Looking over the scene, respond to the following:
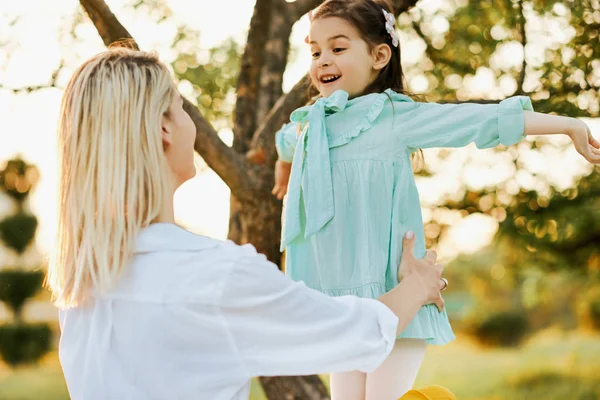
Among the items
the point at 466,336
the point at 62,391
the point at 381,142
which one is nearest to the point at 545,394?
the point at 466,336

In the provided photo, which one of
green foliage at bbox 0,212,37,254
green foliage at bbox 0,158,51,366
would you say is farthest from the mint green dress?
green foliage at bbox 0,212,37,254

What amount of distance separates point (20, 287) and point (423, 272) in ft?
36.3

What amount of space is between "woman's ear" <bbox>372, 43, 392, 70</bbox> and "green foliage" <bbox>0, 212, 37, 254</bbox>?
1063cm

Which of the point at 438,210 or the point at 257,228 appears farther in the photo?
the point at 438,210

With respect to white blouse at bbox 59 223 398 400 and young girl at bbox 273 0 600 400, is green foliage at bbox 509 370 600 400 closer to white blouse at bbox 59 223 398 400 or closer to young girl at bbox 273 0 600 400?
young girl at bbox 273 0 600 400

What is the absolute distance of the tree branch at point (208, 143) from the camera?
10.1ft

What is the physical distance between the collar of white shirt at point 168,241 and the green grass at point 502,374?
30.3 feet

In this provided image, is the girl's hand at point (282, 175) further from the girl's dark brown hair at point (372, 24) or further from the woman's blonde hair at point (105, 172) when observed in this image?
the woman's blonde hair at point (105, 172)

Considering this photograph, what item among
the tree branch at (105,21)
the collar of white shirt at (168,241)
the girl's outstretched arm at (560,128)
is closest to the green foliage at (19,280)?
Result: the tree branch at (105,21)

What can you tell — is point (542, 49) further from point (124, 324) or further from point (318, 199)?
point (124, 324)

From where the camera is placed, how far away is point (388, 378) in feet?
6.75

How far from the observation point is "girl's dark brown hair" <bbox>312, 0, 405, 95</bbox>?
2.20 m

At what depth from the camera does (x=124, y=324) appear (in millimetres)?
1448

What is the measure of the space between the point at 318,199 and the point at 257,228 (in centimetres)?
156
